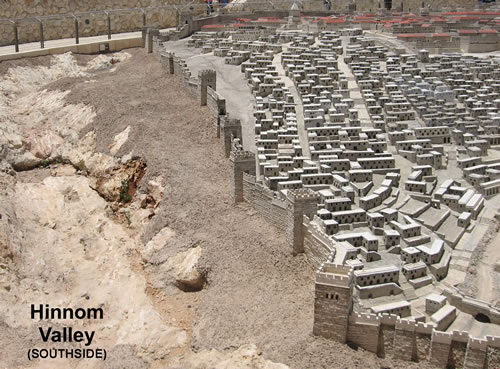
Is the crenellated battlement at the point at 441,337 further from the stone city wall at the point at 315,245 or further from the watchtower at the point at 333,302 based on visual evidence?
the stone city wall at the point at 315,245

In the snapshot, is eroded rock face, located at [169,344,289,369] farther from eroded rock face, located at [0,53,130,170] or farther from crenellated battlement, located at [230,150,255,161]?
eroded rock face, located at [0,53,130,170]

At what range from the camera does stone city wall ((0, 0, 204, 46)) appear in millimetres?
48344

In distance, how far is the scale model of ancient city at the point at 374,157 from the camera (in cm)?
2100

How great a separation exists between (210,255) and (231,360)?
588cm

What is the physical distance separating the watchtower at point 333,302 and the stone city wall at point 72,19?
3714 centimetres

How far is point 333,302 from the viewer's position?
19250mm

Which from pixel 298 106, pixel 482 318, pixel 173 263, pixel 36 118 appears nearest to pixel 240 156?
pixel 173 263

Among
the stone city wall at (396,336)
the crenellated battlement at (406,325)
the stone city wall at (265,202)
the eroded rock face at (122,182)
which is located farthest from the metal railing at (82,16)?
the crenellated battlement at (406,325)

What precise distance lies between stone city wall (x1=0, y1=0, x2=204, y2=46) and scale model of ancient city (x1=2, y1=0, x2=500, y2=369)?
2341 mm

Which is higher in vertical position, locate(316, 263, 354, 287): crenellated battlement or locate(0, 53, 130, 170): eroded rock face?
locate(0, 53, 130, 170): eroded rock face

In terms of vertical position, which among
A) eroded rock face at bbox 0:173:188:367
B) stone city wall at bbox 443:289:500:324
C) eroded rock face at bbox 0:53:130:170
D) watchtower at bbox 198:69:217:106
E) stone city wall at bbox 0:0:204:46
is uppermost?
stone city wall at bbox 0:0:204:46

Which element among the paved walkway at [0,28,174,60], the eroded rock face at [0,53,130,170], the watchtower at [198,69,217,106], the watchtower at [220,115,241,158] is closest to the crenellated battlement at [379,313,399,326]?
the watchtower at [220,115,241,158]

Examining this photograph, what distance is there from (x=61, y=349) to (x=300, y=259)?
9035 mm

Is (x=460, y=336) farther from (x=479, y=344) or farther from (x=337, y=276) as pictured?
(x=337, y=276)
